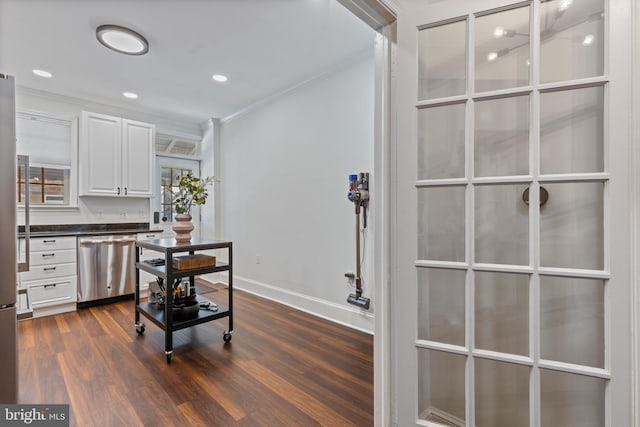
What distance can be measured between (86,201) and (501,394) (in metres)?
4.97

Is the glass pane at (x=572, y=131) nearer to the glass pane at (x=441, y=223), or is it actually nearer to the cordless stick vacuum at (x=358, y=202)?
the glass pane at (x=441, y=223)

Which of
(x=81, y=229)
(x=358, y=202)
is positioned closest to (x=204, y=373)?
(x=358, y=202)

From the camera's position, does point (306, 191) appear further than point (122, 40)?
Yes

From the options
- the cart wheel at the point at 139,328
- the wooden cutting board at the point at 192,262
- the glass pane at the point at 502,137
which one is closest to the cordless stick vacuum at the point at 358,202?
the wooden cutting board at the point at 192,262

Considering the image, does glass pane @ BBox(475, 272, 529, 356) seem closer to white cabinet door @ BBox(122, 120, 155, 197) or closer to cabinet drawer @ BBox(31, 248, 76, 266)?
cabinet drawer @ BBox(31, 248, 76, 266)

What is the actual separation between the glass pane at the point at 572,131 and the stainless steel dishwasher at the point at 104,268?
4.36m

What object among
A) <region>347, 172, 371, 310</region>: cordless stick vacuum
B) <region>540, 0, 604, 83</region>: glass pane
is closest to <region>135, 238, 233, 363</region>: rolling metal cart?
<region>347, 172, 371, 310</region>: cordless stick vacuum

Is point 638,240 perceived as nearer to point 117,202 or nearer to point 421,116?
point 421,116

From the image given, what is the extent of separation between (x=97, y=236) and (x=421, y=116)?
4001 millimetres

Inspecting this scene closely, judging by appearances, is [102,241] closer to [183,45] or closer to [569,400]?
[183,45]

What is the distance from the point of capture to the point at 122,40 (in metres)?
2.58

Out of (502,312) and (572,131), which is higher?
(572,131)

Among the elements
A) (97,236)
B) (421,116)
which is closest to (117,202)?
(97,236)

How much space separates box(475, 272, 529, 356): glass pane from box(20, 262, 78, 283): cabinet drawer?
167 inches
